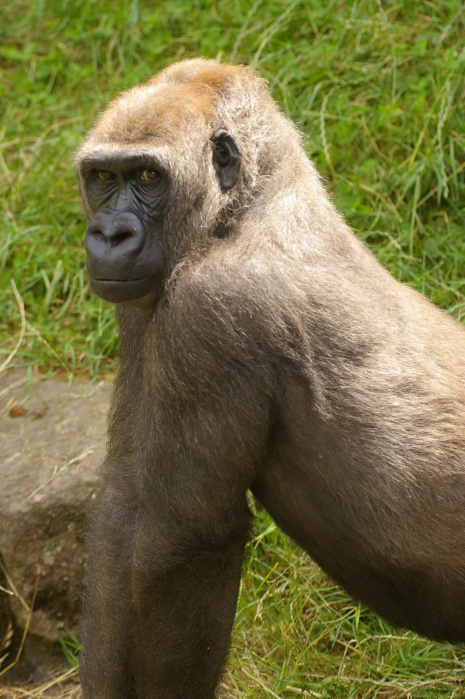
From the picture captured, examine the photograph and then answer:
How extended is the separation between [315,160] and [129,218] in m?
2.86

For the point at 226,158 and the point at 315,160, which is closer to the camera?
the point at 226,158

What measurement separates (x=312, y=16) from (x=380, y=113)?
3.56ft

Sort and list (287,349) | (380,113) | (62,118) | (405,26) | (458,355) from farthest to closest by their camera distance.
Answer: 1. (62,118)
2. (405,26)
3. (380,113)
4. (458,355)
5. (287,349)

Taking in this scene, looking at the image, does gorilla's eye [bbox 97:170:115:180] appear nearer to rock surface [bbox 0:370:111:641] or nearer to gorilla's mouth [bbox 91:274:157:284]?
gorilla's mouth [bbox 91:274:157:284]

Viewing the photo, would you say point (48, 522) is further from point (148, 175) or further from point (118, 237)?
point (148, 175)

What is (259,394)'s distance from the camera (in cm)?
336

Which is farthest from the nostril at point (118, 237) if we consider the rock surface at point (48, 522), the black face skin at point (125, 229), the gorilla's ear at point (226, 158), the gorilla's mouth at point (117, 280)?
the rock surface at point (48, 522)

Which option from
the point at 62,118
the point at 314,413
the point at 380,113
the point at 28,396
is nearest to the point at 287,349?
the point at 314,413

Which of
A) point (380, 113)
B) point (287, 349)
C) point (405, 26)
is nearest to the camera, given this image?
point (287, 349)

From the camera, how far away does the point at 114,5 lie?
25.2ft

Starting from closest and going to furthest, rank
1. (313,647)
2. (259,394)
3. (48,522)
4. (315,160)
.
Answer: (259,394) → (313,647) → (48,522) → (315,160)

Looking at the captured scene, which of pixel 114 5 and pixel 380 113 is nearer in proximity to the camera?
pixel 380 113

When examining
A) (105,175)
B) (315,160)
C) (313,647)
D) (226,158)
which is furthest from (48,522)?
(315,160)

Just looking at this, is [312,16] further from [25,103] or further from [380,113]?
[25,103]
